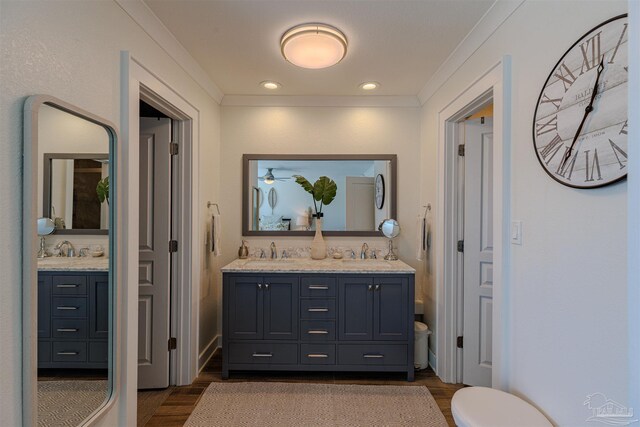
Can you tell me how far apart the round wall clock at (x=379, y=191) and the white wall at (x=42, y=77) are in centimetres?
209

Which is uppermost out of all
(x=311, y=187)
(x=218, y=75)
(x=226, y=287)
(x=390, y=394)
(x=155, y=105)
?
(x=218, y=75)

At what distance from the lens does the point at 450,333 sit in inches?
95.4

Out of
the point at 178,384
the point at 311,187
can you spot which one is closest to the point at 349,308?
the point at 311,187

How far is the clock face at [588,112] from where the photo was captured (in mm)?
997

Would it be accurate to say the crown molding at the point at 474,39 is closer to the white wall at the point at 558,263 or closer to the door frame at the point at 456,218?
the white wall at the point at 558,263

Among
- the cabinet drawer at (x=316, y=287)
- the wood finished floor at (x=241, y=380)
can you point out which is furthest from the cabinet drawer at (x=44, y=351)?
the cabinet drawer at (x=316, y=287)

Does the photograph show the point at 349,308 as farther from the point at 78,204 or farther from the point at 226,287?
the point at 78,204

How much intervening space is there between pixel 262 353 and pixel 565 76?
2.55 meters

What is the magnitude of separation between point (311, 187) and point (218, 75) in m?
1.26

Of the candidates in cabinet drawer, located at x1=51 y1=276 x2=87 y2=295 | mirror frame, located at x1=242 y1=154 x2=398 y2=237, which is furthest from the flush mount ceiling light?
cabinet drawer, located at x1=51 y1=276 x2=87 y2=295

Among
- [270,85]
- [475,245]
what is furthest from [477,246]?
[270,85]

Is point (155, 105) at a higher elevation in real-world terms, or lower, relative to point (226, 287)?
higher

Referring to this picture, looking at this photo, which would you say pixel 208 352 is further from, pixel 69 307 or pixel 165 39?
pixel 165 39

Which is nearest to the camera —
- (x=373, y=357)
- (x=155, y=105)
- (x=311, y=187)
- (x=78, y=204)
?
(x=78, y=204)
